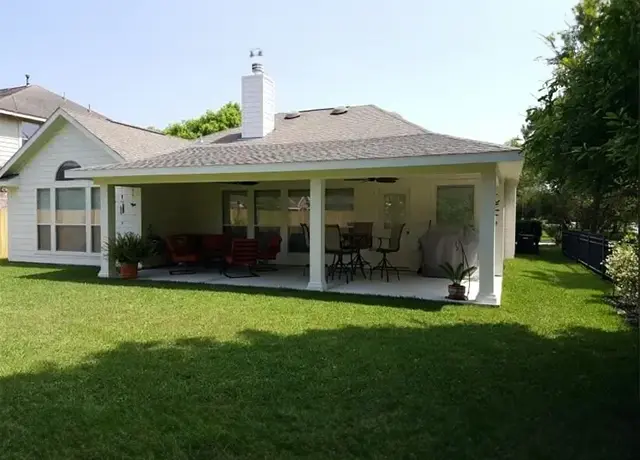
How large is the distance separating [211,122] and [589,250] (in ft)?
95.1

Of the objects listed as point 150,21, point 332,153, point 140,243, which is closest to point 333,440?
point 332,153

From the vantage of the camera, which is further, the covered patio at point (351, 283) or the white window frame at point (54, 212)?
the white window frame at point (54, 212)

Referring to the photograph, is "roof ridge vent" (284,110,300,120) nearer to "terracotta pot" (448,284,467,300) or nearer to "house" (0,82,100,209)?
"terracotta pot" (448,284,467,300)

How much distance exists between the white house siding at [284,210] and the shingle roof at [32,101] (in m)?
8.04

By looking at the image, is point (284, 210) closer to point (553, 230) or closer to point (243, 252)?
point (243, 252)

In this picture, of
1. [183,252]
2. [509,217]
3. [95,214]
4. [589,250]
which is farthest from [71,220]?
[589,250]

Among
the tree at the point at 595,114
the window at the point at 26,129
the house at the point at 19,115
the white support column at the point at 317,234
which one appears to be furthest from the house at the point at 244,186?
the window at the point at 26,129

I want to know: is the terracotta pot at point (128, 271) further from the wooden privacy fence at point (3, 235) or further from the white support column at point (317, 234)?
the wooden privacy fence at point (3, 235)

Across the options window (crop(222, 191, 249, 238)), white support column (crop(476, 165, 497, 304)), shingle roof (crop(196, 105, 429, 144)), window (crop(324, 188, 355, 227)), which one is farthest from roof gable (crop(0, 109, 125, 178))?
white support column (crop(476, 165, 497, 304))

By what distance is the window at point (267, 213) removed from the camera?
13547mm

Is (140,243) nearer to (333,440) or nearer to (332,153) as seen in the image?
(332,153)

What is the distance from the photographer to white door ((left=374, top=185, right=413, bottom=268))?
1223 centimetres

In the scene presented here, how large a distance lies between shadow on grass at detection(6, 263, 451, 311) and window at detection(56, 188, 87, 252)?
4.67 ft

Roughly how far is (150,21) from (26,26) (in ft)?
10.5
